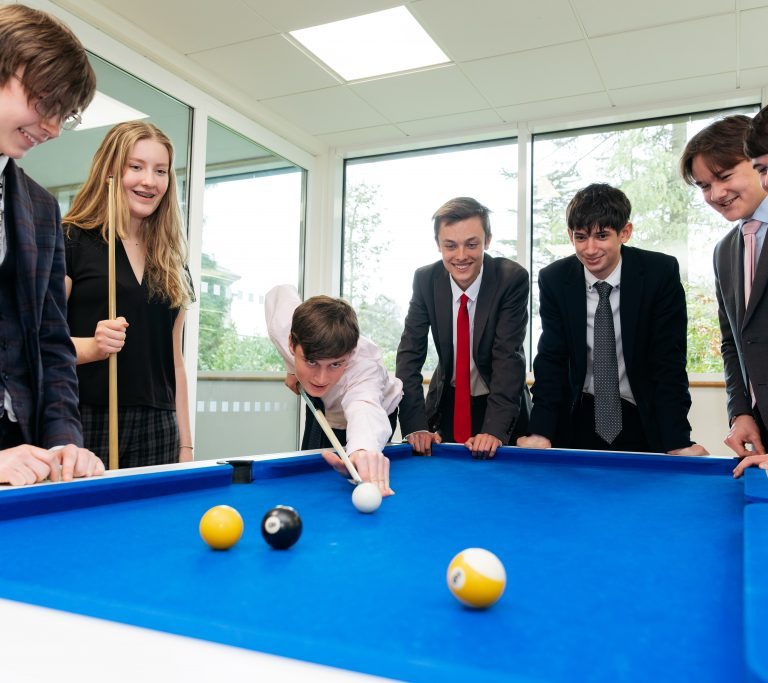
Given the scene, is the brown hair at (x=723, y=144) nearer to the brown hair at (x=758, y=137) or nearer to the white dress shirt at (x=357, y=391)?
the brown hair at (x=758, y=137)

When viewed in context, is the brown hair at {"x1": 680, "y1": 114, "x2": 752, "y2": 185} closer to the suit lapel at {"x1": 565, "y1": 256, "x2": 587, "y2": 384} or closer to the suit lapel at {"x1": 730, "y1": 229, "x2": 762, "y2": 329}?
the suit lapel at {"x1": 730, "y1": 229, "x2": 762, "y2": 329}

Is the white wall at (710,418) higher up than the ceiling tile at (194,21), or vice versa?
the ceiling tile at (194,21)

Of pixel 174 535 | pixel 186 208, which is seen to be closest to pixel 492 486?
pixel 174 535

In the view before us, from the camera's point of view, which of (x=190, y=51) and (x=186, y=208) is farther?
(x=186, y=208)

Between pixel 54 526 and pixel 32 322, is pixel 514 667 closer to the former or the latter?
pixel 54 526

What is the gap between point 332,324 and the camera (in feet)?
6.50

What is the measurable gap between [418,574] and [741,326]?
6.17ft

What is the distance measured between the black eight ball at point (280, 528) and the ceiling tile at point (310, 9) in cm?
347

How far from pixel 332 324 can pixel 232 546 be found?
1.07m

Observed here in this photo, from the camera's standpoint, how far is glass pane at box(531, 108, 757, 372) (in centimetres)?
481

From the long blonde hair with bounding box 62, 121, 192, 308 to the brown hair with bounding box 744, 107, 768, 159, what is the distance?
5.55ft

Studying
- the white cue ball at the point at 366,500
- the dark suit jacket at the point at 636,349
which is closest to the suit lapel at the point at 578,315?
the dark suit jacket at the point at 636,349

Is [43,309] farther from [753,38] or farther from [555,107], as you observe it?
[555,107]

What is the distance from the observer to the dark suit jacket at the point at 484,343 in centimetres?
260
